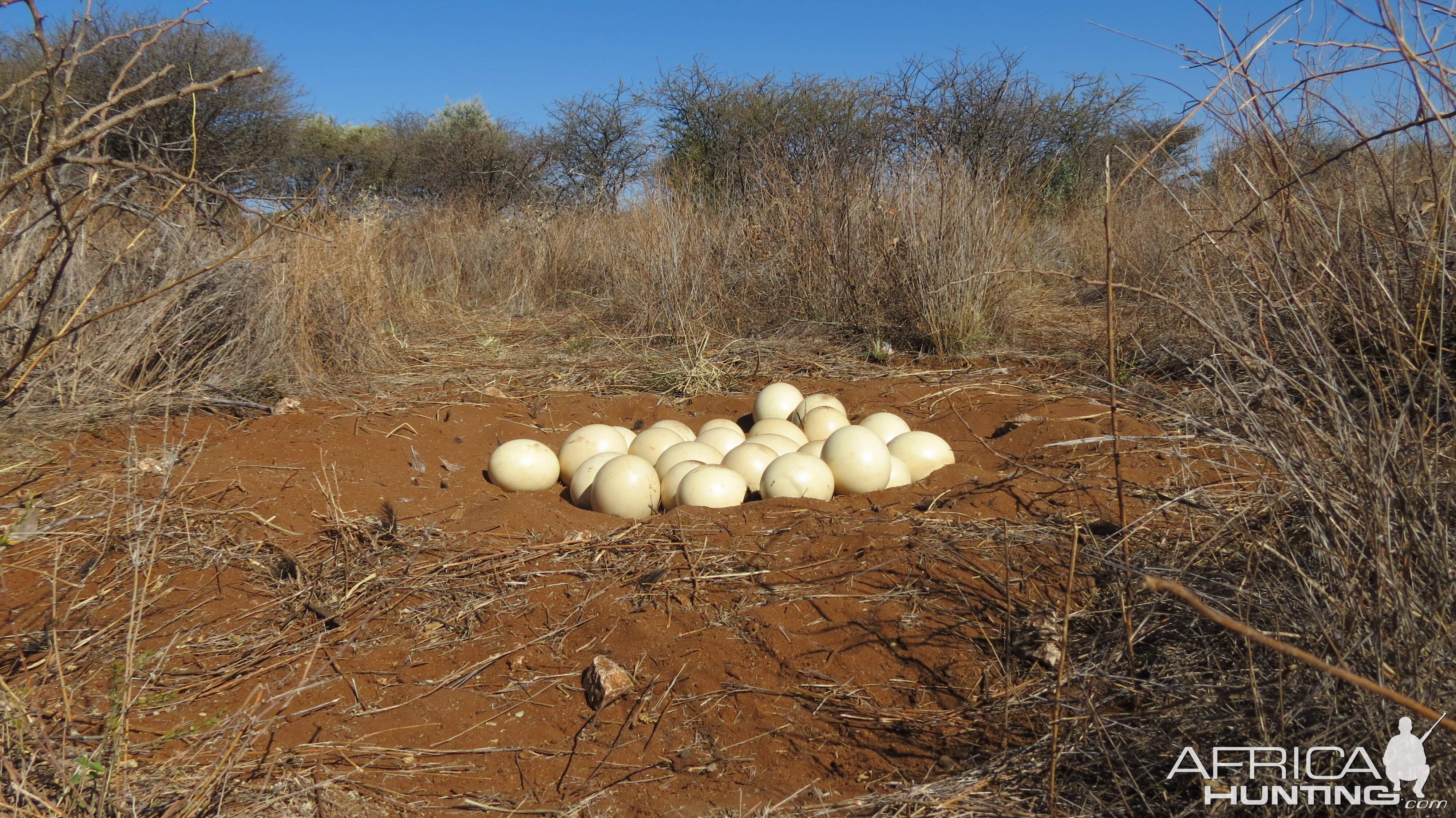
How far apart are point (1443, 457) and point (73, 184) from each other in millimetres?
6428

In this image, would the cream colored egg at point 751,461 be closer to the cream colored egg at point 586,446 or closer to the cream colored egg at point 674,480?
the cream colored egg at point 674,480

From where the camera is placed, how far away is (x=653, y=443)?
4355 millimetres

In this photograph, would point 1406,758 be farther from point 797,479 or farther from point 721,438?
point 721,438

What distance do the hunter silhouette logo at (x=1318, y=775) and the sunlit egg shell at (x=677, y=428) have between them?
2.96 metres

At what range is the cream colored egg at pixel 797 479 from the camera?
3.75 metres

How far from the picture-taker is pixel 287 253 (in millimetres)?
5863

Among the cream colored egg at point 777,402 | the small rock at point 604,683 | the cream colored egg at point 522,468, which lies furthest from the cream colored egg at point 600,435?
the small rock at point 604,683

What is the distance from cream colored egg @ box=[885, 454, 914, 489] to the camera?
4.07m

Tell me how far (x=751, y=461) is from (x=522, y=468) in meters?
1.13

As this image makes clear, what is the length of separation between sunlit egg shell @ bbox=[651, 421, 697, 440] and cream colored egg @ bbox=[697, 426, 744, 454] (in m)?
0.06

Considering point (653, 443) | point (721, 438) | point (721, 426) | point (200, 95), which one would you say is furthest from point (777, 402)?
point (200, 95)

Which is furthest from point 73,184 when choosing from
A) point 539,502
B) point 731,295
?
point 731,295

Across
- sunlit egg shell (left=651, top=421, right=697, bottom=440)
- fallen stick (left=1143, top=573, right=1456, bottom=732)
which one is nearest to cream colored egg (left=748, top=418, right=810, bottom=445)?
sunlit egg shell (left=651, top=421, right=697, bottom=440)

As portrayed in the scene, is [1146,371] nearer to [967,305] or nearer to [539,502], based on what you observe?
[967,305]
